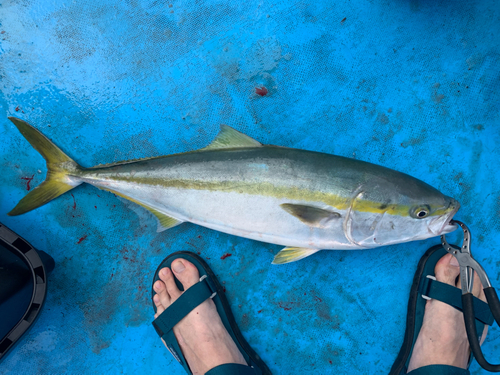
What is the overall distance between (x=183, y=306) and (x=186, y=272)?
25 cm

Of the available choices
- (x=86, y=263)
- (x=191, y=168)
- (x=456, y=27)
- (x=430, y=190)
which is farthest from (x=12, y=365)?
(x=456, y=27)

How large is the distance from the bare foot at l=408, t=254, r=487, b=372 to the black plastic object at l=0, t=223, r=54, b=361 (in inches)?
107

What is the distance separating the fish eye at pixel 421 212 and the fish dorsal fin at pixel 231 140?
103cm

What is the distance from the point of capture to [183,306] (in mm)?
2176

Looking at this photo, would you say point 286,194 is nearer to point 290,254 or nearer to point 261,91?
point 290,254

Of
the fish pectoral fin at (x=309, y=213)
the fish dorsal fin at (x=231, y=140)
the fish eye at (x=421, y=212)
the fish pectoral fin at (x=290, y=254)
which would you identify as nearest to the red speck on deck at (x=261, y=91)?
the fish dorsal fin at (x=231, y=140)

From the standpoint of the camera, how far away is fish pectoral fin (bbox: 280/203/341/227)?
1736mm

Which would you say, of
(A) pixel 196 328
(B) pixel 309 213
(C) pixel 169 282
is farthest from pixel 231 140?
(A) pixel 196 328

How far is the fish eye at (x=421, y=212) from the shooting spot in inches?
68.4

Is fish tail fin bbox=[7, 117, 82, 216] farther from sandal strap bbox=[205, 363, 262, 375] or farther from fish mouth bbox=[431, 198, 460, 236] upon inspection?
fish mouth bbox=[431, 198, 460, 236]

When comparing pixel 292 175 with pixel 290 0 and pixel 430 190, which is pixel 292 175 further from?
pixel 290 0

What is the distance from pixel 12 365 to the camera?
2.22m

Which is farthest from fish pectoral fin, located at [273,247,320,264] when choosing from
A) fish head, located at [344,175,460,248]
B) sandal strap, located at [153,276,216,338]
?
sandal strap, located at [153,276,216,338]

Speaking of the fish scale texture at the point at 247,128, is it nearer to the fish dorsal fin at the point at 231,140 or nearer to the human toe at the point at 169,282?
the human toe at the point at 169,282
